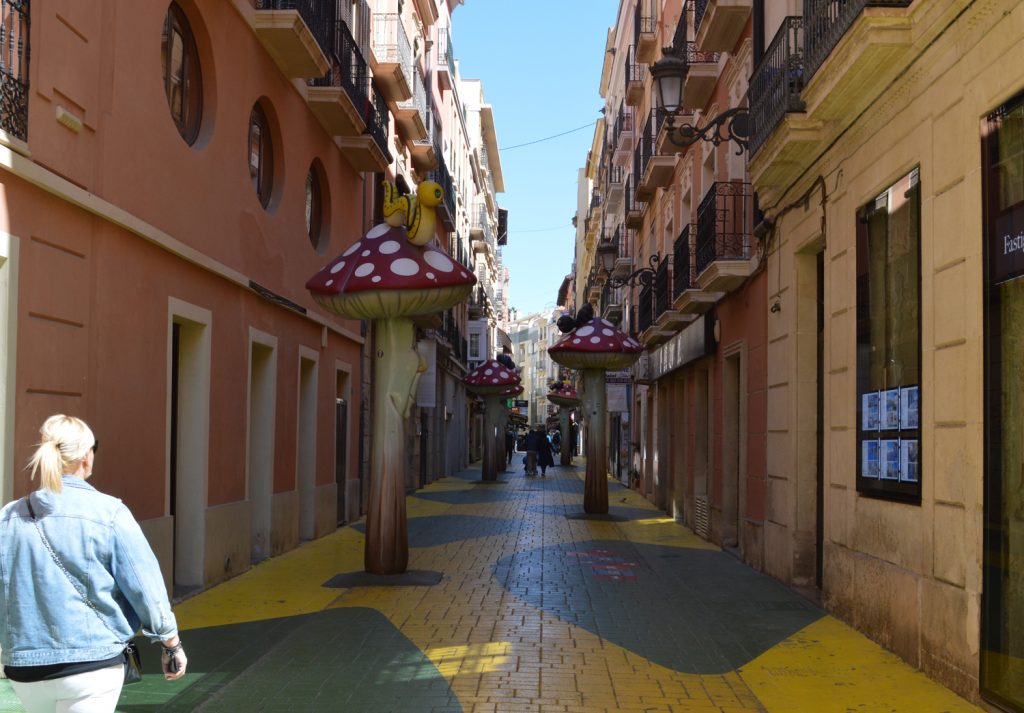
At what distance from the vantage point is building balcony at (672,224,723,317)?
55.6ft

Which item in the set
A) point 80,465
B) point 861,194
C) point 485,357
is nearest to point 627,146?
point 485,357

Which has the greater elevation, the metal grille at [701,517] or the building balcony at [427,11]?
the building balcony at [427,11]

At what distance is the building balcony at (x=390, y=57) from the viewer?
71.2 feet

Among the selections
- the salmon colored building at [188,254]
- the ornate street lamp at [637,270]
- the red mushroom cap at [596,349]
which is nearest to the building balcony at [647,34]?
the ornate street lamp at [637,270]

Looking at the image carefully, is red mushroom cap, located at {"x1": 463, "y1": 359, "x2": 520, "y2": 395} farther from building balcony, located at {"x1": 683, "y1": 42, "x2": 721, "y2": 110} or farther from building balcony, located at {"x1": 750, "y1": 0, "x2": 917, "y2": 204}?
building balcony, located at {"x1": 750, "y1": 0, "x2": 917, "y2": 204}

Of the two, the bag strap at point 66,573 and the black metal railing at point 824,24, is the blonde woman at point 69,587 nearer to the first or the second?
the bag strap at point 66,573

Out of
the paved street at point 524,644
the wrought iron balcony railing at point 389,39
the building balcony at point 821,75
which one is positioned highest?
the wrought iron balcony railing at point 389,39

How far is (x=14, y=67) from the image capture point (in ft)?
24.0

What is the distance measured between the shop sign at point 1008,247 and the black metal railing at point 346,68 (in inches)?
434

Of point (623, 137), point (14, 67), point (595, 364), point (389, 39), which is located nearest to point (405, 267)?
point (14, 67)

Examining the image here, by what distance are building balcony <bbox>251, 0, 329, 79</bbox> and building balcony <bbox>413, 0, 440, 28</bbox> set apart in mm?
15145

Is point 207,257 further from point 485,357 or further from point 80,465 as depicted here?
point 485,357

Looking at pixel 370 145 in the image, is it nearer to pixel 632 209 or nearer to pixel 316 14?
pixel 316 14

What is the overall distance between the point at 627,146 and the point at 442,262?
25.1 meters
